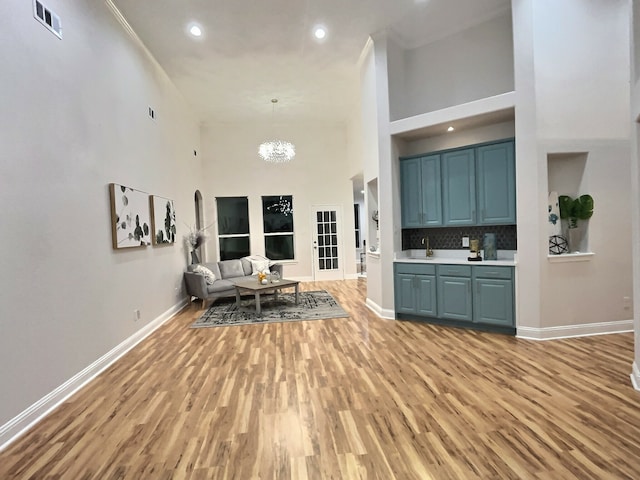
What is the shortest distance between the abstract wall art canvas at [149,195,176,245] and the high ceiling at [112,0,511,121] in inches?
93.1

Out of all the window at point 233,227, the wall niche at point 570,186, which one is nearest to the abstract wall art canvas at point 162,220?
the window at point 233,227

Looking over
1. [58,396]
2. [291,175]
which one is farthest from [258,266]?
[58,396]

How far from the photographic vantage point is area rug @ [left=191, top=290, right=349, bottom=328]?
16.6 feet

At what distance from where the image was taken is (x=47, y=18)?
277 centimetres

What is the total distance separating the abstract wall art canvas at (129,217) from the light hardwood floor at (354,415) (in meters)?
1.41

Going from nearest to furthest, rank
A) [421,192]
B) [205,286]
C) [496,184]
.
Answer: [496,184], [421,192], [205,286]

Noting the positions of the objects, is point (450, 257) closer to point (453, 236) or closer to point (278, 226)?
point (453, 236)

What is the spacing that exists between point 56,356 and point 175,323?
2.40 meters

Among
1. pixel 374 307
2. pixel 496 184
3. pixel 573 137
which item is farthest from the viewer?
pixel 374 307

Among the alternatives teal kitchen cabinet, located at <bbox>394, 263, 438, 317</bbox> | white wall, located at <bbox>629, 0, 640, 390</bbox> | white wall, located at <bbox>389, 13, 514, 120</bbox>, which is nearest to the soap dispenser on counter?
teal kitchen cabinet, located at <bbox>394, 263, 438, 317</bbox>

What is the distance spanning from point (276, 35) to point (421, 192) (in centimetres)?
319

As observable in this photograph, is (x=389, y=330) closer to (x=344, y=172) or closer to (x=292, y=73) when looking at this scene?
(x=292, y=73)

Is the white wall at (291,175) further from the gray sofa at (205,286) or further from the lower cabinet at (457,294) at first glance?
the lower cabinet at (457,294)

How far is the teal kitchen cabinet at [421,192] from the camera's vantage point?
468cm
